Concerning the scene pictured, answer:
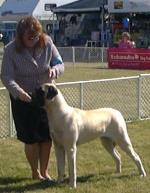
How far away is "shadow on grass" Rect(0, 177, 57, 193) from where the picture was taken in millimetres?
6742

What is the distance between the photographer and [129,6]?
113 feet

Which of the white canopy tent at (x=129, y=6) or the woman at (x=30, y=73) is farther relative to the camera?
the white canopy tent at (x=129, y=6)

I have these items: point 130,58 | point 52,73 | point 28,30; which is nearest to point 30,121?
point 52,73

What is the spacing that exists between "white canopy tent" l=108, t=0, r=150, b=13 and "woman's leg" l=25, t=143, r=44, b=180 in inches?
1082

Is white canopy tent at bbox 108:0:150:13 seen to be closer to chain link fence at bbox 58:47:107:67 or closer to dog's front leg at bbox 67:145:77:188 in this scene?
chain link fence at bbox 58:47:107:67

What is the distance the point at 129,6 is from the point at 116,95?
22.9 meters

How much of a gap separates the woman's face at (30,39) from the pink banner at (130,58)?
19.4m

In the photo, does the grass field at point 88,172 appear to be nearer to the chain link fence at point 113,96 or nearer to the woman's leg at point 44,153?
the woman's leg at point 44,153

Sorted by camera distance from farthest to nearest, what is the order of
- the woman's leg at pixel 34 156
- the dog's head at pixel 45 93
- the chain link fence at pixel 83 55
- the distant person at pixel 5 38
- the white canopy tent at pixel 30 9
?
the white canopy tent at pixel 30 9 → the distant person at pixel 5 38 → the chain link fence at pixel 83 55 → the woman's leg at pixel 34 156 → the dog's head at pixel 45 93

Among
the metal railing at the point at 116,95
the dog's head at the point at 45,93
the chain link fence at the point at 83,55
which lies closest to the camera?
the dog's head at the point at 45,93

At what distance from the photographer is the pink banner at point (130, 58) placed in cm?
2597

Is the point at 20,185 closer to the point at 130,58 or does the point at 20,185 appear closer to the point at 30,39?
the point at 30,39

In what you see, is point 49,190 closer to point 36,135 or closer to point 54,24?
point 36,135

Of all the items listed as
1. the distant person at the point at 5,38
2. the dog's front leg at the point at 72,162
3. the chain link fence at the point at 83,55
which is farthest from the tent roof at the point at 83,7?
the dog's front leg at the point at 72,162
